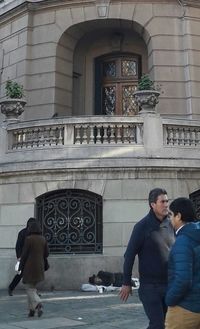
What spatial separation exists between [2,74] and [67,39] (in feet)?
9.66

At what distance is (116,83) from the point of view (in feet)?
64.1

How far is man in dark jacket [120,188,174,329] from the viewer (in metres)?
5.06

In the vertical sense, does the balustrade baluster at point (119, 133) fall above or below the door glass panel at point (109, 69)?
below

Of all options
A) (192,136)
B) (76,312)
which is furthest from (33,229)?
(192,136)

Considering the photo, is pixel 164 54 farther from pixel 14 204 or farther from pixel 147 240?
pixel 147 240

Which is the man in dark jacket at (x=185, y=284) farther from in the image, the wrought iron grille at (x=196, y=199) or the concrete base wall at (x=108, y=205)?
the wrought iron grille at (x=196, y=199)

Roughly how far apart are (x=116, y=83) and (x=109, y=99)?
687 mm

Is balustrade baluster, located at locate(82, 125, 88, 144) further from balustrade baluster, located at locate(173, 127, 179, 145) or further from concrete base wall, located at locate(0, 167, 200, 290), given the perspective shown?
balustrade baluster, located at locate(173, 127, 179, 145)

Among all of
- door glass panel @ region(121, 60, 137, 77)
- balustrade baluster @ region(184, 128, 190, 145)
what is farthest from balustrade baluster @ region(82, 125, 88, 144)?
door glass panel @ region(121, 60, 137, 77)

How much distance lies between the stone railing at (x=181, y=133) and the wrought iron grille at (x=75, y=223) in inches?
101

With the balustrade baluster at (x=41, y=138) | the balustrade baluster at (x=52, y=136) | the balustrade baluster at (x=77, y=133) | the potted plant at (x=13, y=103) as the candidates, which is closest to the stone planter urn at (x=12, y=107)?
the potted plant at (x=13, y=103)

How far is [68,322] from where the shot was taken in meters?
Answer: 8.31

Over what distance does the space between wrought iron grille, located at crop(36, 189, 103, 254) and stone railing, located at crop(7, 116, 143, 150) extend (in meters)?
1.44

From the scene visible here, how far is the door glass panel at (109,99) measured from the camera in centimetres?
1939
